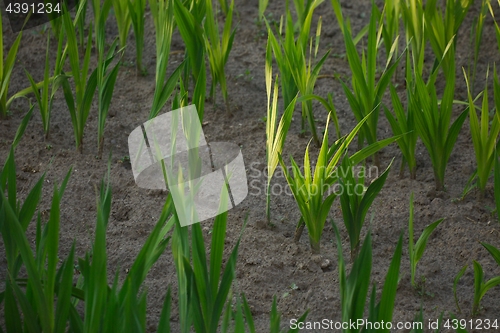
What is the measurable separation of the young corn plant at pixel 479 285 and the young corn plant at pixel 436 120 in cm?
44

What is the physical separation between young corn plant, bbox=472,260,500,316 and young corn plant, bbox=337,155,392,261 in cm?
27

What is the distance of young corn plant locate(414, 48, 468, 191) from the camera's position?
5.91 ft

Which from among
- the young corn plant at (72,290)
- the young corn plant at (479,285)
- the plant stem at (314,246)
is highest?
the young corn plant at (72,290)

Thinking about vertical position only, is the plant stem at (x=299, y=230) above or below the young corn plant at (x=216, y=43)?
below

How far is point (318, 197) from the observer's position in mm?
1621

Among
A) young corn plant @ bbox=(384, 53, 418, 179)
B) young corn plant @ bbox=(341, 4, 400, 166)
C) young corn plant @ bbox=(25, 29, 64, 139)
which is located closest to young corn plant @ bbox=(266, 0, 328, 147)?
young corn plant @ bbox=(341, 4, 400, 166)

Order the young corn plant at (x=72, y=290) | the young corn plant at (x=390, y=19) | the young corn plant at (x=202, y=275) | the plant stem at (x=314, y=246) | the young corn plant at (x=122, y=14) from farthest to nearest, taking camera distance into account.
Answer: the young corn plant at (x=122, y=14) < the young corn plant at (x=390, y=19) < the plant stem at (x=314, y=246) < the young corn plant at (x=202, y=275) < the young corn plant at (x=72, y=290)

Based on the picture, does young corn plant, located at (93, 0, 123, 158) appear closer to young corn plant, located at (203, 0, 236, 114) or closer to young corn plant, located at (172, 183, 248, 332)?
young corn plant, located at (203, 0, 236, 114)

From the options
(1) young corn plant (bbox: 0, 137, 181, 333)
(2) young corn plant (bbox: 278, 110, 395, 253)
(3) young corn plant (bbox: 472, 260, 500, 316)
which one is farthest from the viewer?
(2) young corn plant (bbox: 278, 110, 395, 253)

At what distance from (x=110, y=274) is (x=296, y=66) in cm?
73

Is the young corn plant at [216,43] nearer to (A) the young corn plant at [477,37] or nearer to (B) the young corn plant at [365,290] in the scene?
(A) the young corn plant at [477,37]

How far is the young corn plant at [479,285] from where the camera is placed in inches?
58.7

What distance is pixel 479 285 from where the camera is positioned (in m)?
1.53

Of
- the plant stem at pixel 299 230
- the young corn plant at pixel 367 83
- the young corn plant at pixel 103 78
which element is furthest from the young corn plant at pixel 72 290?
the young corn plant at pixel 367 83
